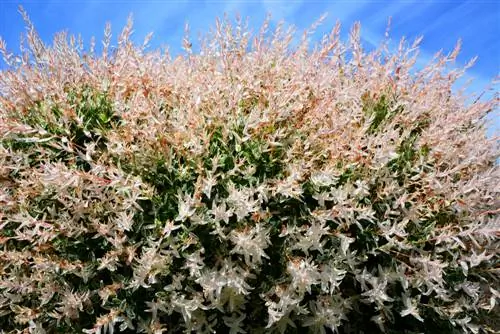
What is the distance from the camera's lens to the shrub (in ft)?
11.1

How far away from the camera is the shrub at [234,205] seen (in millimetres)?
3398

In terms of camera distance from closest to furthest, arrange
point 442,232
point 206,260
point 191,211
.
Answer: point 191,211
point 206,260
point 442,232

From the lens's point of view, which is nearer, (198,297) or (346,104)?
(198,297)

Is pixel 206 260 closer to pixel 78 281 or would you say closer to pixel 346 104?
pixel 78 281

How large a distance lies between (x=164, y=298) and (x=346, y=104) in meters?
1.79

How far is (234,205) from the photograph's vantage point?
3.32 metres

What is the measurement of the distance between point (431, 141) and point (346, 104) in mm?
620

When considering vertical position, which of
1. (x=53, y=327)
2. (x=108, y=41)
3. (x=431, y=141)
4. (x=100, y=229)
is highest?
(x=108, y=41)

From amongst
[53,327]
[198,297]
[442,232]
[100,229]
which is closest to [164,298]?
[198,297]

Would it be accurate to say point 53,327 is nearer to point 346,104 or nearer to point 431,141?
point 346,104

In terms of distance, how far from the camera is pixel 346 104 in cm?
405

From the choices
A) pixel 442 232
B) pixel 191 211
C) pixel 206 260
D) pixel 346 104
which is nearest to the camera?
pixel 191 211

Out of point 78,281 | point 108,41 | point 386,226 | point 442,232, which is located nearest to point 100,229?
point 78,281

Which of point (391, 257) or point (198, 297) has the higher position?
point (391, 257)
